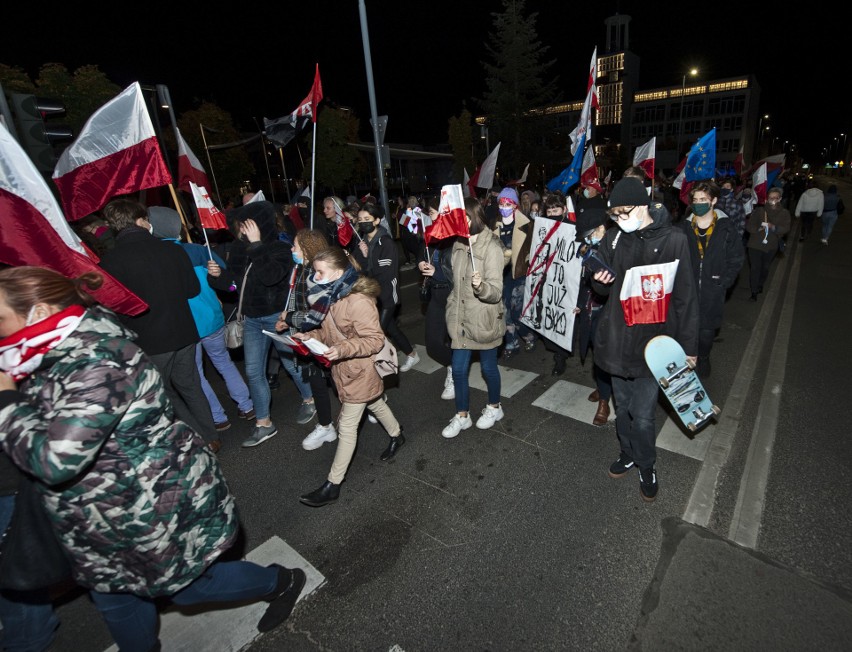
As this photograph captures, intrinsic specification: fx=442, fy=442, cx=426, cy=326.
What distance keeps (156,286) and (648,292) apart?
3.65m

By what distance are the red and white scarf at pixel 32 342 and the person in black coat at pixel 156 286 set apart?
172cm

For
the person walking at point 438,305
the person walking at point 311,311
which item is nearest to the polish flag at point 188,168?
the person walking at point 311,311

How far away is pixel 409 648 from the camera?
233 centimetres

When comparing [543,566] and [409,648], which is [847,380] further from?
[409,648]

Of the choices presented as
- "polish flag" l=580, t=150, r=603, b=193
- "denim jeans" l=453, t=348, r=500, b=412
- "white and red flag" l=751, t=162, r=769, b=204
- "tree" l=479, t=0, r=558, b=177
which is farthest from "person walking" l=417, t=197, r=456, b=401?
"tree" l=479, t=0, r=558, b=177

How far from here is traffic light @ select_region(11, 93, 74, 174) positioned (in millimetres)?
5195

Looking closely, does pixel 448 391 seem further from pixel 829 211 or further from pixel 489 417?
pixel 829 211

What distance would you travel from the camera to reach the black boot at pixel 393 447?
13.1 feet

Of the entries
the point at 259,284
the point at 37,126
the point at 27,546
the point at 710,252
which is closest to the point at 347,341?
the point at 259,284

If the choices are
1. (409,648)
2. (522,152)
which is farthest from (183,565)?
(522,152)

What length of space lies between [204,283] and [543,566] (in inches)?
151

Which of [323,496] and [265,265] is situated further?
[265,265]

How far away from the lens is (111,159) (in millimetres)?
3707

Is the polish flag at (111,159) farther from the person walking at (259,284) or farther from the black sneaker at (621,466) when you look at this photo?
the black sneaker at (621,466)
